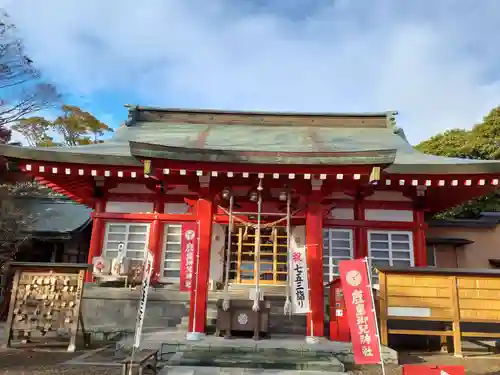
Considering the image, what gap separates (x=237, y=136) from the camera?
555 inches

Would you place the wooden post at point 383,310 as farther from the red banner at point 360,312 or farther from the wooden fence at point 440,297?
the red banner at point 360,312

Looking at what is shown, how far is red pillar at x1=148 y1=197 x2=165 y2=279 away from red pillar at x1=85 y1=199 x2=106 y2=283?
1.53 meters

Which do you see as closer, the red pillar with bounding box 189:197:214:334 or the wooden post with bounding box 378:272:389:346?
the wooden post with bounding box 378:272:389:346

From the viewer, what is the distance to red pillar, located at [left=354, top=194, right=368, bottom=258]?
1144 cm

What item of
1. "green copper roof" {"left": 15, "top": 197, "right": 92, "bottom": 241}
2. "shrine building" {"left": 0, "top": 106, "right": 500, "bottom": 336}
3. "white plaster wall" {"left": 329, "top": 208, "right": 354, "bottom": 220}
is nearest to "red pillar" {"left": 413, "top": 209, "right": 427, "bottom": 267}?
"shrine building" {"left": 0, "top": 106, "right": 500, "bottom": 336}

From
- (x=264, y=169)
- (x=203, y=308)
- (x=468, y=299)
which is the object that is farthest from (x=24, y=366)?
(x=468, y=299)

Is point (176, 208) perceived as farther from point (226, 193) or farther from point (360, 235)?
point (360, 235)

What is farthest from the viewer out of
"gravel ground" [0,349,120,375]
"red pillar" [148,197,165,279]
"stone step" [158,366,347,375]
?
"red pillar" [148,197,165,279]

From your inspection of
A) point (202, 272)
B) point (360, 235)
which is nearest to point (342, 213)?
point (360, 235)

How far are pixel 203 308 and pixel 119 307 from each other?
320cm

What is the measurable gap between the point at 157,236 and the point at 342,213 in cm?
574

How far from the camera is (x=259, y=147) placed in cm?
1243

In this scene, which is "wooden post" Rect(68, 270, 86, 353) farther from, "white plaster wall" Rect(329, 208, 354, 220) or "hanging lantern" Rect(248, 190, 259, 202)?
"white plaster wall" Rect(329, 208, 354, 220)

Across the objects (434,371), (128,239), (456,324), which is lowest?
(434,371)
